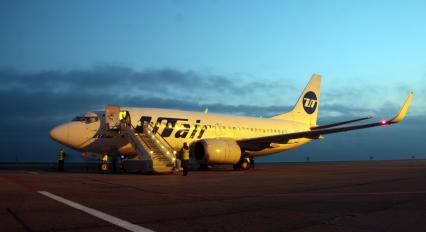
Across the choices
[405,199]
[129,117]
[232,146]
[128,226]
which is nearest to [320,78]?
[232,146]

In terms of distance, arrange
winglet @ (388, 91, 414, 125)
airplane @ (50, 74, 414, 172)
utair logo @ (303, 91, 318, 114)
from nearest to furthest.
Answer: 1. airplane @ (50, 74, 414, 172)
2. winglet @ (388, 91, 414, 125)
3. utair logo @ (303, 91, 318, 114)

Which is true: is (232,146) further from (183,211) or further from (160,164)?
(183,211)

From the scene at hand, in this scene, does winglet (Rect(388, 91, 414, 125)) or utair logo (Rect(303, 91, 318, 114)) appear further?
utair logo (Rect(303, 91, 318, 114))

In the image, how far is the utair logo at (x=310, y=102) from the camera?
35.4 m

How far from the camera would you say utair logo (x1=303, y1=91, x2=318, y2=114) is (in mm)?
35375

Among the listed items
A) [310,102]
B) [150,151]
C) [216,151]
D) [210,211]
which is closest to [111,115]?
[150,151]

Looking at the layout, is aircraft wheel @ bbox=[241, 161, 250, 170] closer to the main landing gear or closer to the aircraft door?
the main landing gear

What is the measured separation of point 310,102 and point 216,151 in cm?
1550

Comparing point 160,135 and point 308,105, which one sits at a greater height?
point 308,105

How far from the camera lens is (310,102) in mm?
35656

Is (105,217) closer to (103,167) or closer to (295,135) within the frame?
(103,167)

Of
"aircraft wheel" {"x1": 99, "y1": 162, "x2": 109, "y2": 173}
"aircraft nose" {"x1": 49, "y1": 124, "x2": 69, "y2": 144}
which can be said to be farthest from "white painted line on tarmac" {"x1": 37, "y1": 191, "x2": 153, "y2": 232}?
"aircraft nose" {"x1": 49, "y1": 124, "x2": 69, "y2": 144}

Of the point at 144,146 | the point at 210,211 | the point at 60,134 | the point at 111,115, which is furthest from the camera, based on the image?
the point at 111,115

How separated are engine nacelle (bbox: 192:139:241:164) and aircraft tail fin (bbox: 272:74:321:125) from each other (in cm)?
1166
